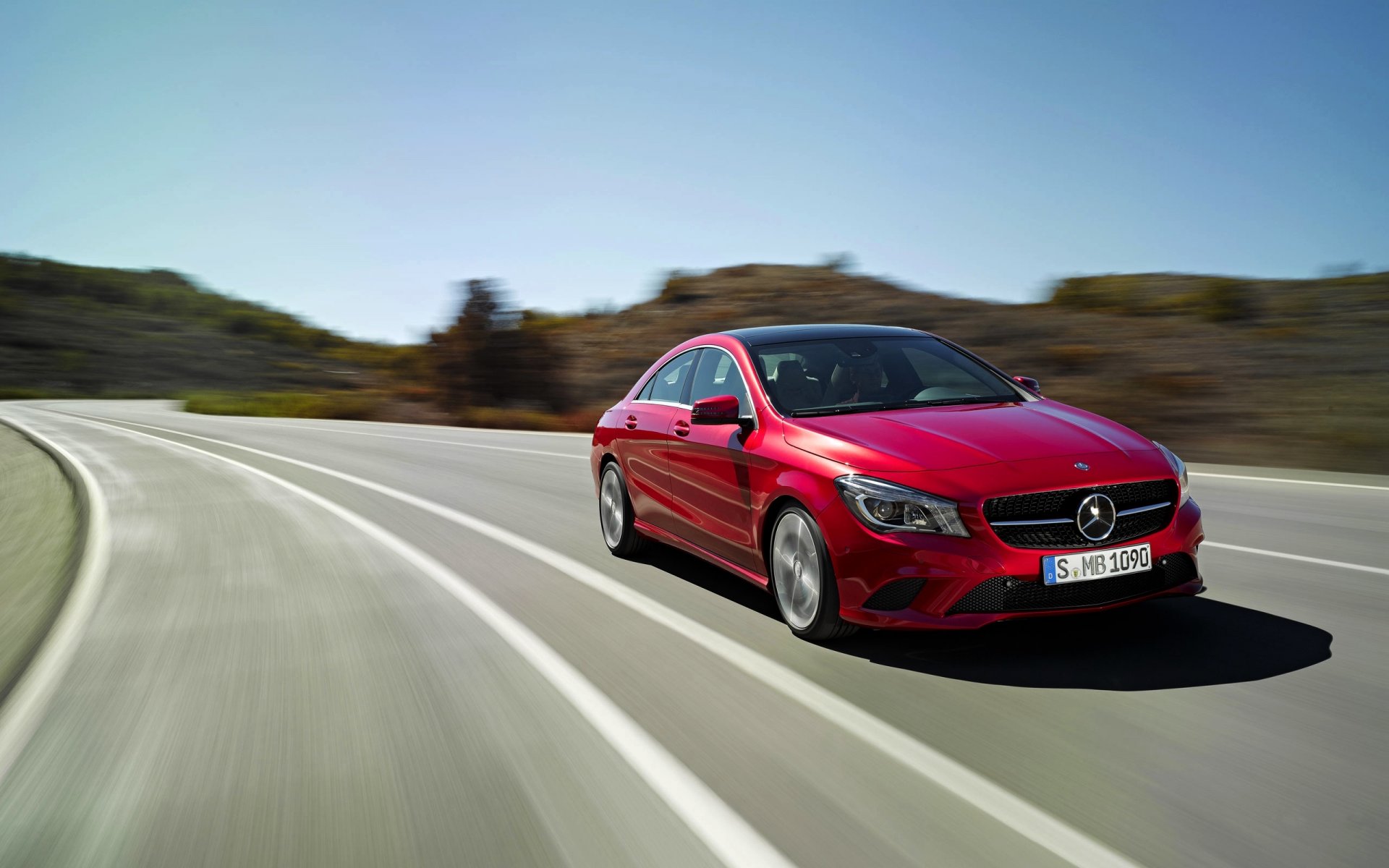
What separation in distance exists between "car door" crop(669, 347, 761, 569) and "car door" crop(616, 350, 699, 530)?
0.40 ft

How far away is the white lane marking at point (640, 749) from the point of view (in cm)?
316

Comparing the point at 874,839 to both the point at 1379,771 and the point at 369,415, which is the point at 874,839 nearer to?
the point at 1379,771

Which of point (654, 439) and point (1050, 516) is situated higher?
point (654, 439)

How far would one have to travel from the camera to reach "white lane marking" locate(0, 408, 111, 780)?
4449 millimetres

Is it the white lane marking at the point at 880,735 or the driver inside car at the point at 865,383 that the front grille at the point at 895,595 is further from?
the driver inside car at the point at 865,383

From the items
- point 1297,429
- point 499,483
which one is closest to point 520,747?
point 499,483

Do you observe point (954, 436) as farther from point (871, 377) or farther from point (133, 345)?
point (133, 345)

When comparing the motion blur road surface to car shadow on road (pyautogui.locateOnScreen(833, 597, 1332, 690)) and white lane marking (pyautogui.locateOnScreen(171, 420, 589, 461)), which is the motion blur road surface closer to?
car shadow on road (pyautogui.locateOnScreen(833, 597, 1332, 690))

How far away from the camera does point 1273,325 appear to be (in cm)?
2059

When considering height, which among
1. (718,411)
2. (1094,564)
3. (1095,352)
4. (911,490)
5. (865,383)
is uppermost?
(1095,352)

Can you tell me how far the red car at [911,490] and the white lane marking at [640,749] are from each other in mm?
1152

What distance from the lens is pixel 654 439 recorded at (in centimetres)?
723

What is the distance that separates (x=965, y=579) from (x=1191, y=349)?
55.4ft

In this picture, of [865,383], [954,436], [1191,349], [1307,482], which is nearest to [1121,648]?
[954,436]
